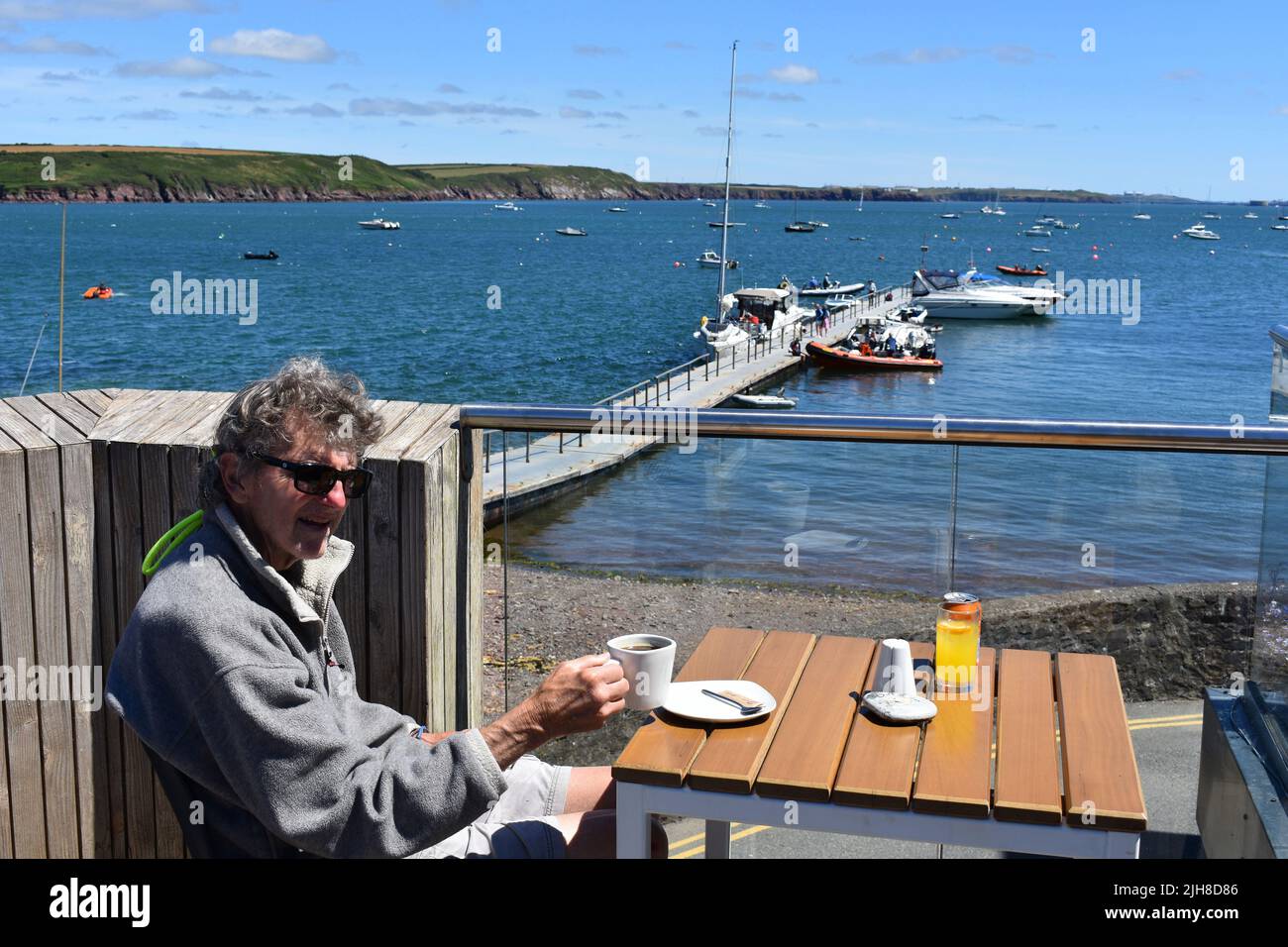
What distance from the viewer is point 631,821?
235cm

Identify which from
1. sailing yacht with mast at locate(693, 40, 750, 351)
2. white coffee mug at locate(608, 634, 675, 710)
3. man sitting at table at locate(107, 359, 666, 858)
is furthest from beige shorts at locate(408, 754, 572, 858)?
sailing yacht with mast at locate(693, 40, 750, 351)

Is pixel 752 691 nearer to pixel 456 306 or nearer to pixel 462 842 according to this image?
pixel 462 842

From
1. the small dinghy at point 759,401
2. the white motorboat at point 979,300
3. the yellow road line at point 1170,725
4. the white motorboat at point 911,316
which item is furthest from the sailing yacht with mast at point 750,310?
the yellow road line at point 1170,725

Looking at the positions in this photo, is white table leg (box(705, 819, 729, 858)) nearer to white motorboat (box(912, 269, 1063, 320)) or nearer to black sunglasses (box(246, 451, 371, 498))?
black sunglasses (box(246, 451, 371, 498))

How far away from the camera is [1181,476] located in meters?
4.05

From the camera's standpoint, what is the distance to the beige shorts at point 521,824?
2.56 meters

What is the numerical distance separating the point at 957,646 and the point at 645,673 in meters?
0.76

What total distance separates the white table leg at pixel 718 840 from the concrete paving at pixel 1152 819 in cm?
41

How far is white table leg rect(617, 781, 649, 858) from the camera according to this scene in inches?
92.0

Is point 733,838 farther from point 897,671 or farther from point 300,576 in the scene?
point 300,576

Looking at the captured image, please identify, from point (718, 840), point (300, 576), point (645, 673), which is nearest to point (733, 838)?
point (718, 840)

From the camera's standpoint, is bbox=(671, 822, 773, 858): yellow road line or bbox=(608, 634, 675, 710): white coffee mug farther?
bbox=(671, 822, 773, 858): yellow road line

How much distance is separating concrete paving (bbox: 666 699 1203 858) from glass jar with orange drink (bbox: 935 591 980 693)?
2.83ft
